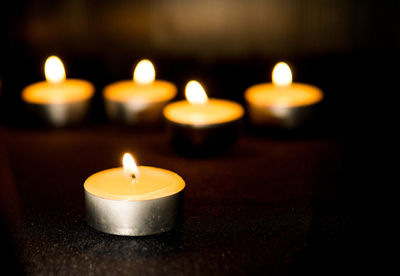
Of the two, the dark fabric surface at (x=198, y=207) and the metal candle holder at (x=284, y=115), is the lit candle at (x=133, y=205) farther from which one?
the metal candle holder at (x=284, y=115)

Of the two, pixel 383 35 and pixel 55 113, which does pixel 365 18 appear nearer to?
pixel 383 35

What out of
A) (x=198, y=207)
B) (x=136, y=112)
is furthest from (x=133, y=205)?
(x=136, y=112)

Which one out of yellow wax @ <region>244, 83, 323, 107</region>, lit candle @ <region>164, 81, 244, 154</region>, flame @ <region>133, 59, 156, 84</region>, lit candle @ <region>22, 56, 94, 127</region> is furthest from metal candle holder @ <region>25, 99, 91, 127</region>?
yellow wax @ <region>244, 83, 323, 107</region>

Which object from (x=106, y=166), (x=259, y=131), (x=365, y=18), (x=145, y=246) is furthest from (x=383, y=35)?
(x=145, y=246)

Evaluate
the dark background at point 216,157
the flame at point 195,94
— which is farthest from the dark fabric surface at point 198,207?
the flame at point 195,94

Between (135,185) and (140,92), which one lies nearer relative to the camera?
(135,185)

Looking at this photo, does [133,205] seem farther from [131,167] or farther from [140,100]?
[140,100]
